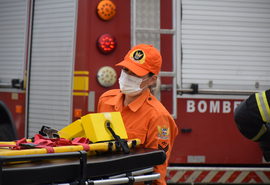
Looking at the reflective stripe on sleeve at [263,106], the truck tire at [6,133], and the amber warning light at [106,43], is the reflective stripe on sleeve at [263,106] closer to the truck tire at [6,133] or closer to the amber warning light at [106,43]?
the amber warning light at [106,43]

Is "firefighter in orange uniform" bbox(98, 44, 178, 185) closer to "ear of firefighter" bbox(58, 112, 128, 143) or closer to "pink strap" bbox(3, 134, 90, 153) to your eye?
"ear of firefighter" bbox(58, 112, 128, 143)

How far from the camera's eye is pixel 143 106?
2275 mm

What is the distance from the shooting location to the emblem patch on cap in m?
2.25

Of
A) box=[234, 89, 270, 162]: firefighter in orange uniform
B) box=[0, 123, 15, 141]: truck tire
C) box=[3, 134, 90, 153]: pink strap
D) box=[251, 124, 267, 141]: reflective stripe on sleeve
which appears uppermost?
box=[234, 89, 270, 162]: firefighter in orange uniform

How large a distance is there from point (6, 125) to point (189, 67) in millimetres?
2564

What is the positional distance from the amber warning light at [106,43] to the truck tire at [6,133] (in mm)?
1796

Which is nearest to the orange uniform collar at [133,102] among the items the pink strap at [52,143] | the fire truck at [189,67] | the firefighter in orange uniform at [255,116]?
the pink strap at [52,143]

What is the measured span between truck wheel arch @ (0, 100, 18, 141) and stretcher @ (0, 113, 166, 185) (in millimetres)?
2416

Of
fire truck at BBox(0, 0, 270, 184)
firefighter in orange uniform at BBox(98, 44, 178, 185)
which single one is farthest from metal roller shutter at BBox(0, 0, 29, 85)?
firefighter in orange uniform at BBox(98, 44, 178, 185)

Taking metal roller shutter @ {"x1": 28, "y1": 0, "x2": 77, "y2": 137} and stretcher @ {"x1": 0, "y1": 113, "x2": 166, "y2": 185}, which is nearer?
stretcher @ {"x1": 0, "y1": 113, "x2": 166, "y2": 185}

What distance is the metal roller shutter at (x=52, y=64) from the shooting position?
3562 millimetres

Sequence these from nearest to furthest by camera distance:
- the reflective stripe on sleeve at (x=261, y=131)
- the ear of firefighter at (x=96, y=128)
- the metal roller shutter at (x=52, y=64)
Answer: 1. the ear of firefighter at (x=96, y=128)
2. the reflective stripe on sleeve at (x=261, y=131)
3. the metal roller shutter at (x=52, y=64)

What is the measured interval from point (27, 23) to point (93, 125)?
8.84 ft

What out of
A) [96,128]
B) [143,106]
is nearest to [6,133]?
[143,106]
